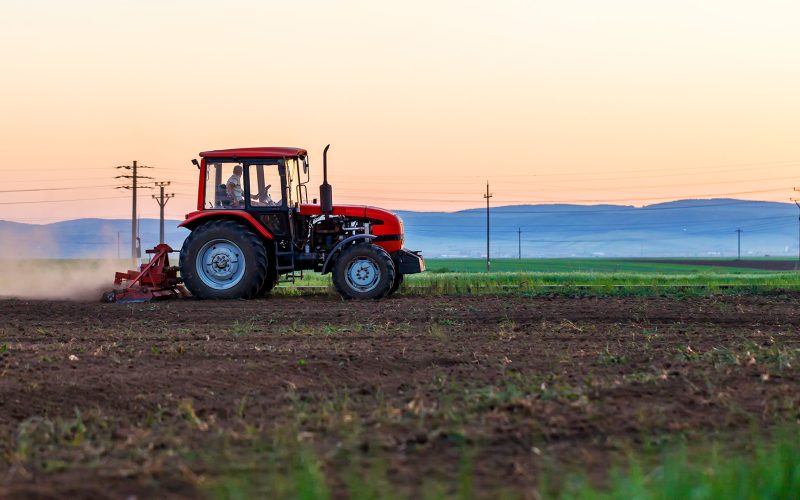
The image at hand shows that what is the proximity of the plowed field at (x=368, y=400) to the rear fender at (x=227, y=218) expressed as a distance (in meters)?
5.54

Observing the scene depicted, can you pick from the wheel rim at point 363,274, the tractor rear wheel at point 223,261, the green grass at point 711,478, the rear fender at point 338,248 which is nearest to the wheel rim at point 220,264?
the tractor rear wheel at point 223,261

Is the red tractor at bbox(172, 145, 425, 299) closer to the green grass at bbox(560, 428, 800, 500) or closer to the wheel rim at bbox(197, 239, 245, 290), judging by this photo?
the wheel rim at bbox(197, 239, 245, 290)

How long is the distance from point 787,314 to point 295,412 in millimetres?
11890

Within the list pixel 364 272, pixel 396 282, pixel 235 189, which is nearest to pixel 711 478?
pixel 364 272

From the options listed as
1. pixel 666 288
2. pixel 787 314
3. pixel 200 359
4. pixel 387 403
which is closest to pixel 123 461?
pixel 387 403

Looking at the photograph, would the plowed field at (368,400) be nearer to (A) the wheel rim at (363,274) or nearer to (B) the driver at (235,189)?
(A) the wheel rim at (363,274)

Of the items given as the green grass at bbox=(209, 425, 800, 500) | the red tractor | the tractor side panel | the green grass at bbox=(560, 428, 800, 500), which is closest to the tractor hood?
the tractor side panel

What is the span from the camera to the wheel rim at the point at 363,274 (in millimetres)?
21281

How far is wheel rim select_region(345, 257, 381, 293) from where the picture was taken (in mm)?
21281

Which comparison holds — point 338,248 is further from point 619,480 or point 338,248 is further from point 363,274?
point 619,480

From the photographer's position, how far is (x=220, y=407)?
8.27 m

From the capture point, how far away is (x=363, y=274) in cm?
2131

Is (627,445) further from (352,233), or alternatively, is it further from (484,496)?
(352,233)

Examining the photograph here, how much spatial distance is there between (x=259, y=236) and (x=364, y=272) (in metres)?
2.23
